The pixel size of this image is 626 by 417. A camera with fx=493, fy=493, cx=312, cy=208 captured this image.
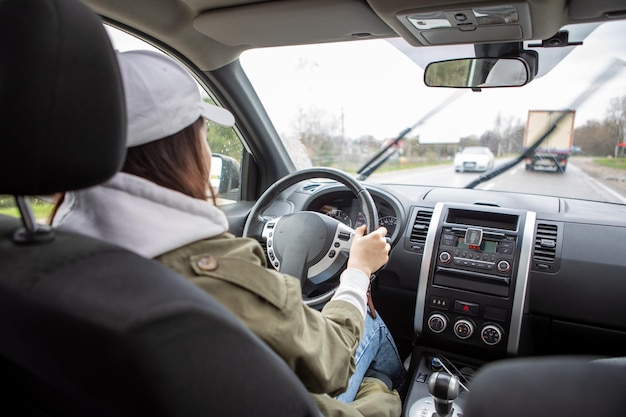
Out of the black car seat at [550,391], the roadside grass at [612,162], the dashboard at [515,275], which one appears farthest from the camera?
the roadside grass at [612,162]

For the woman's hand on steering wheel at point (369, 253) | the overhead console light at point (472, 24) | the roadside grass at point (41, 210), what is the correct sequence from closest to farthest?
1. the roadside grass at point (41, 210)
2. the woman's hand on steering wheel at point (369, 253)
3. the overhead console light at point (472, 24)

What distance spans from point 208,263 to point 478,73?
2035 mm

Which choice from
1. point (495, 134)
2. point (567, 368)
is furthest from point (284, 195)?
point (567, 368)

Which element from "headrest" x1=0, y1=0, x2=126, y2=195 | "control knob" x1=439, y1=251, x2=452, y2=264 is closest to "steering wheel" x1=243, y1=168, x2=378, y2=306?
"control knob" x1=439, y1=251, x2=452, y2=264

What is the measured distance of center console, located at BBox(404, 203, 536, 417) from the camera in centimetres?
231

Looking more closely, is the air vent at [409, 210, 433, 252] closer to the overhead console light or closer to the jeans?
the jeans

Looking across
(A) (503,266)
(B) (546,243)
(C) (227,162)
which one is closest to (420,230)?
(A) (503,266)

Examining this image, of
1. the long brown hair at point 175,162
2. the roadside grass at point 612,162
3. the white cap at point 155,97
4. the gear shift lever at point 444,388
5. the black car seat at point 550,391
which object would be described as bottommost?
A: the gear shift lever at point 444,388

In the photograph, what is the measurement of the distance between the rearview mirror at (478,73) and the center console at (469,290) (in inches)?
25.8

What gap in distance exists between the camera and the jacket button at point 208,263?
100cm

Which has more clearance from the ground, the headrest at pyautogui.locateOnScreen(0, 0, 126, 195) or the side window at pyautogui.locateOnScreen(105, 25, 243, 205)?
the headrest at pyautogui.locateOnScreen(0, 0, 126, 195)

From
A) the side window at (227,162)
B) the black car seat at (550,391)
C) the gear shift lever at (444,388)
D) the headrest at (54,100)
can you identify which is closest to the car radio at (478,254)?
the gear shift lever at (444,388)

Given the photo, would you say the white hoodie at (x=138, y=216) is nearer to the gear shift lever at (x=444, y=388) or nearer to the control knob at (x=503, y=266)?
the gear shift lever at (x=444, y=388)

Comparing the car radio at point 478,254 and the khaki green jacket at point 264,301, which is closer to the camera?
the khaki green jacket at point 264,301
